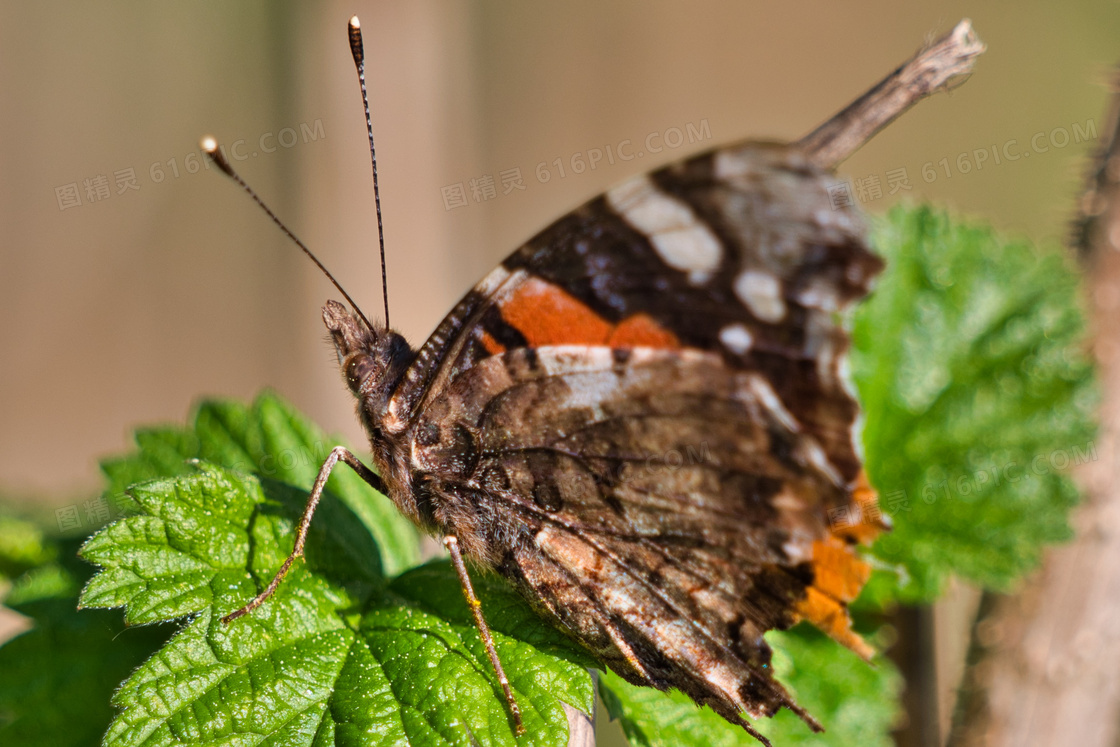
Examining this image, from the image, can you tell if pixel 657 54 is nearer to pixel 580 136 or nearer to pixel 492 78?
pixel 580 136

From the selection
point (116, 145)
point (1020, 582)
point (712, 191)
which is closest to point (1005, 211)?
point (1020, 582)

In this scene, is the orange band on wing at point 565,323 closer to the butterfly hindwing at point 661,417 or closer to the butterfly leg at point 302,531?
the butterfly hindwing at point 661,417

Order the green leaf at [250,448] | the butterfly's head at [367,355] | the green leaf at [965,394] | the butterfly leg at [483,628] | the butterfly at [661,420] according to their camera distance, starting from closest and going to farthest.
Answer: the butterfly leg at [483,628] < the butterfly at [661,420] < the butterfly's head at [367,355] < the green leaf at [250,448] < the green leaf at [965,394]

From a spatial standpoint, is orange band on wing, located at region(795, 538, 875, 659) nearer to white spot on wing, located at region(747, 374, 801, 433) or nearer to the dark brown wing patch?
the dark brown wing patch

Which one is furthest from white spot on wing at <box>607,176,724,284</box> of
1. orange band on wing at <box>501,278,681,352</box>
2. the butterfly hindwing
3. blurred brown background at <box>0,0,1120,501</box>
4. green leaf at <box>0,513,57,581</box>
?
blurred brown background at <box>0,0,1120,501</box>

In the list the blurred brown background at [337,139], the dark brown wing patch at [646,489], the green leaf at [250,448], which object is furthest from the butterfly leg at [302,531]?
the blurred brown background at [337,139]

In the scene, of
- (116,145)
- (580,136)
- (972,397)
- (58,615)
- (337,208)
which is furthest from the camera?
(580,136)

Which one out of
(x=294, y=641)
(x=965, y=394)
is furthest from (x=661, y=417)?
(x=965, y=394)

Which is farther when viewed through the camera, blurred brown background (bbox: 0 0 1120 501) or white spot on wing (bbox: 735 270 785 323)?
blurred brown background (bbox: 0 0 1120 501)
